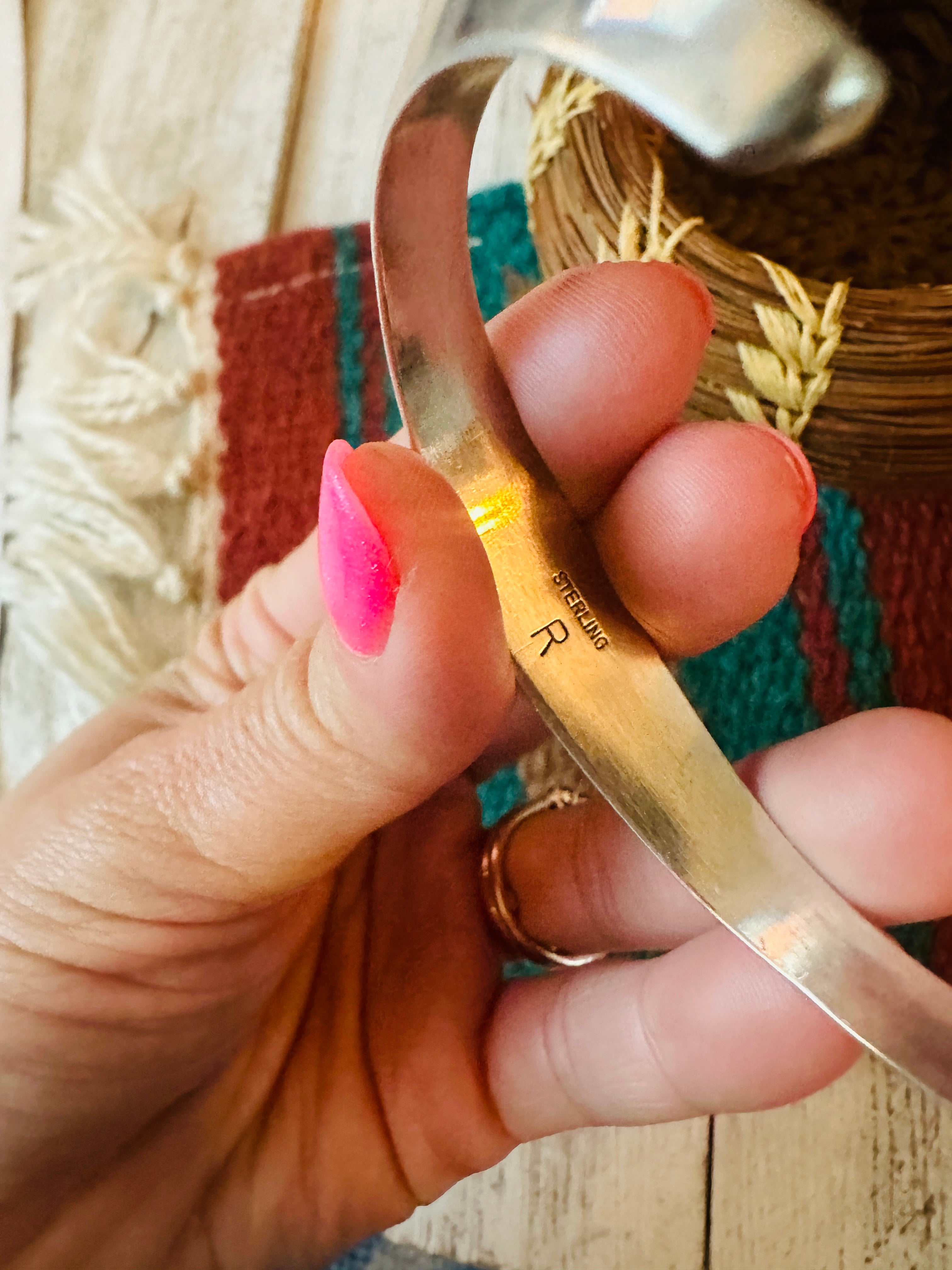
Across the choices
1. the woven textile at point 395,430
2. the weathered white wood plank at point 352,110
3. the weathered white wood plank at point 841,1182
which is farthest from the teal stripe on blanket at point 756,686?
the weathered white wood plank at point 352,110

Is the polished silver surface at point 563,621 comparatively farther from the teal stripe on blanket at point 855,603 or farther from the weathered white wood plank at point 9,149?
the weathered white wood plank at point 9,149

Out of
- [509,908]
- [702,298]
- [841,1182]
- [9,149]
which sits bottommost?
[841,1182]

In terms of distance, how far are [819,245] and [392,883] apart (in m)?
0.24

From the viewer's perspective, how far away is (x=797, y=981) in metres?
0.22

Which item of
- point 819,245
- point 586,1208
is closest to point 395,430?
point 819,245

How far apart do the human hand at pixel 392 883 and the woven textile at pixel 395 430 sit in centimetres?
7

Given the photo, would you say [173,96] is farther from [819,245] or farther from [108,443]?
[819,245]

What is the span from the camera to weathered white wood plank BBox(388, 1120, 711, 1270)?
12.2 inches

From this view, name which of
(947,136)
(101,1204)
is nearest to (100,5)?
(947,136)

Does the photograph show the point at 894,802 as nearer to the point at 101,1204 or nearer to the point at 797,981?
the point at 797,981

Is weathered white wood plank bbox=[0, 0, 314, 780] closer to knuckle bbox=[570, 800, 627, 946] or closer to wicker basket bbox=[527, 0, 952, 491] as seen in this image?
wicker basket bbox=[527, 0, 952, 491]

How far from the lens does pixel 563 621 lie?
251mm

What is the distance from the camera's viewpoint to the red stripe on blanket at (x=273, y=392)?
1.29 ft

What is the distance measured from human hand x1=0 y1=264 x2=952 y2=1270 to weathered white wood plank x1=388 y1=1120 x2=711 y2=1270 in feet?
0.15
